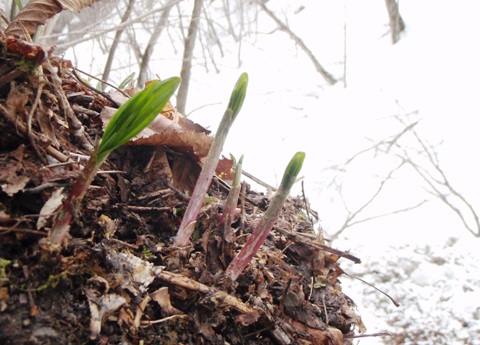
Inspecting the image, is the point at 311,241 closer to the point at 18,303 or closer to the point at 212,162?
the point at 212,162

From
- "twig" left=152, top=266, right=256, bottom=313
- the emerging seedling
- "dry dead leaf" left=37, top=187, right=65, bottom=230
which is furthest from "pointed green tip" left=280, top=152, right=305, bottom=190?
"dry dead leaf" left=37, top=187, right=65, bottom=230

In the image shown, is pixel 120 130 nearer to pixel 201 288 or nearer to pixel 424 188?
pixel 201 288

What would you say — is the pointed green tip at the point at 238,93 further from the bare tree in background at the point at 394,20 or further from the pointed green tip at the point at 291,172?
the bare tree in background at the point at 394,20

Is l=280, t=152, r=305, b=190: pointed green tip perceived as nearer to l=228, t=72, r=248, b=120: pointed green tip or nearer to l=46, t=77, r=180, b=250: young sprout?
l=228, t=72, r=248, b=120: pointed green tip

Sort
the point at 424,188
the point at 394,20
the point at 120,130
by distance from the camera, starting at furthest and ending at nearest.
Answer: the point at 394,20
the point at 424,188
the point at 120,130

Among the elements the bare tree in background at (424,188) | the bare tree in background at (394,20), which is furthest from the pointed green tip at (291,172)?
the bare tree in background at (394,20)

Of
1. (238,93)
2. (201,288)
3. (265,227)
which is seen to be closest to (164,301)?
(201,288)
